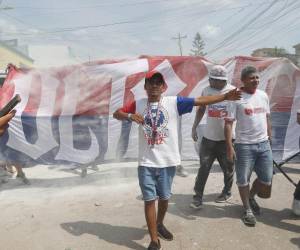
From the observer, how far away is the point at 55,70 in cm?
728

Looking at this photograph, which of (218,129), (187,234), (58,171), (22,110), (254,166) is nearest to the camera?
(187,234)

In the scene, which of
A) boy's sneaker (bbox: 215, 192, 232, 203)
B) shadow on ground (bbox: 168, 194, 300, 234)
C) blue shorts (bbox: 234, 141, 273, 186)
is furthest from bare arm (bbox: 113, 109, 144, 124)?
boy's sneaker (bbox: 215, 192, 232, 203)

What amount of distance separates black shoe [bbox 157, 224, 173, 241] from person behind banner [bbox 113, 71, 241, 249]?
0.29 m

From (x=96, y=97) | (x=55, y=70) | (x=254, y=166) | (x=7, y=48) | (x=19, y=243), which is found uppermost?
(x=7, y=48)

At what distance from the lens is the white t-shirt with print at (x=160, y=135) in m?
4.22

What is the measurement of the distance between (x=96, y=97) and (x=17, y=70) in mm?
1452

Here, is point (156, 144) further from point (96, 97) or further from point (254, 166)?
point (96, 97)

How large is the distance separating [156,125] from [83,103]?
127 inches

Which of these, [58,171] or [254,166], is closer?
[254,166]

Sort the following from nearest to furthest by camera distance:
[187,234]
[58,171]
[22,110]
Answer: [187,234]
[22,110]
[58,171]

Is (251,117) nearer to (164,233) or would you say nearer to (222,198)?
(222,198)

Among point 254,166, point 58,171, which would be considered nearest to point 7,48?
point 58,171

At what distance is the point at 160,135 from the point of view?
13.9 ft

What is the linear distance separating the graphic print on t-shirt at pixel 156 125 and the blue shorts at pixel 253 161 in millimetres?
1205
